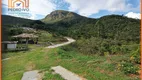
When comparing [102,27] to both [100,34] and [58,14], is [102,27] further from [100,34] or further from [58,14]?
[58,14]

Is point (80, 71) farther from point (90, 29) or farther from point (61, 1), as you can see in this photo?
point (90, 29)

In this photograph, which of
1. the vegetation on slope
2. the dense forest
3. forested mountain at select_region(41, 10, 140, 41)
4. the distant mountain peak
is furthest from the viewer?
forested mountain at select_region(41, 10, 140, 41)

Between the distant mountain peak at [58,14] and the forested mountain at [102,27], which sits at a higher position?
the distant mountain peak at [58,14]

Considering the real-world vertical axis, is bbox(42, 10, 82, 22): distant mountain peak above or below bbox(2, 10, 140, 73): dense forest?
above

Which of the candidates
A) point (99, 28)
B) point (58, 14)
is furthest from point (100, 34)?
point (58, 14)

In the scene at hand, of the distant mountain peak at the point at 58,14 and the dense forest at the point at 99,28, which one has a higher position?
the distant mountain peak at the point at 58,14

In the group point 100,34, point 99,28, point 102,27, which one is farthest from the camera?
point 102,27

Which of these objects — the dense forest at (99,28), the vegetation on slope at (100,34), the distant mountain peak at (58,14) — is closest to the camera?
the vegetation on slope at (100,34)

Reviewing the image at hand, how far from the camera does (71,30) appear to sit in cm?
2216

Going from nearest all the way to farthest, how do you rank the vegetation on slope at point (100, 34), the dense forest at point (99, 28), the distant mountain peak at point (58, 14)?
1. the vegetation on slope at point (100, 34)
2. the distant mountain peak at point (58, 14)
3. the dense forest at point (99, 28)

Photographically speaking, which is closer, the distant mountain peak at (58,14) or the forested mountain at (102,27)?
the distant mountain peak at (58,14)

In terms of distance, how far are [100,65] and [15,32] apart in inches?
390

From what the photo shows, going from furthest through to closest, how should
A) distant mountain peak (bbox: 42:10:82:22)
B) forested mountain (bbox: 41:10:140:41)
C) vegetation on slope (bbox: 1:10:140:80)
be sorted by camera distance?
forested mountain (bbox: 41:10:140:41) < distant mountain peak (bbox: 42:10:82:22) < vegetation on slope (bbox: 1:10:140:80)

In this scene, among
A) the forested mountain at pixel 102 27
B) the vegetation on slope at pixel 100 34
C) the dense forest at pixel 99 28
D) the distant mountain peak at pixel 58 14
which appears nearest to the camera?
the vegetation on slope at pixel 100 34
